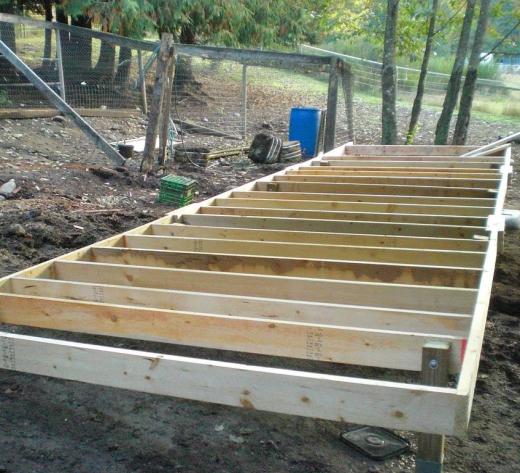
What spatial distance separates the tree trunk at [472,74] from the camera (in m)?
11.7

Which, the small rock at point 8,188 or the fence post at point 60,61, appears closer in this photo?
the small rock at point 8,188

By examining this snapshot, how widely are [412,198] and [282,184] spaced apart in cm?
143

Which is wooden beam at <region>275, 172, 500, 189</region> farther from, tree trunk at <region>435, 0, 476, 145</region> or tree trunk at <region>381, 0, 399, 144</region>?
tree trunk at <region>435, 0, 476, 145</region>

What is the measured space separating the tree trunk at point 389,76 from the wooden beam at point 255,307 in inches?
384

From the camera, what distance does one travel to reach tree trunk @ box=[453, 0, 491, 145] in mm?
11688

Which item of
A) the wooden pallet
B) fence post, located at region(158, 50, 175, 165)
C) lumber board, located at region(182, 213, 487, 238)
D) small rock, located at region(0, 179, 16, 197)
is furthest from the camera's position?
fence post, located at region(158, 50, 175, 165)

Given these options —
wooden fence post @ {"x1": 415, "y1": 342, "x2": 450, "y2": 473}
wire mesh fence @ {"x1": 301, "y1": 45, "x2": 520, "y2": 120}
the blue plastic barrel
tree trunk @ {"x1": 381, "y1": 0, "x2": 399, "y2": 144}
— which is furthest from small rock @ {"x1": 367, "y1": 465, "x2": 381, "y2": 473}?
wire mesh fence @ {"x1": 301, "y1": 45, "x2": 520, "y2": 120}

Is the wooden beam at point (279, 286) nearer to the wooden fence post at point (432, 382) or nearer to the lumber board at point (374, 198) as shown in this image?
the wooden fence post at point (432, 382)

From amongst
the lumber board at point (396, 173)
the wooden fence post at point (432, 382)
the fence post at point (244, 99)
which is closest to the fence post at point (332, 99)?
the fence post at point (244, 99)

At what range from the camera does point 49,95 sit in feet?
32.2

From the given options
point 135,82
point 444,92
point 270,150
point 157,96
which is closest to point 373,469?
point 157,96

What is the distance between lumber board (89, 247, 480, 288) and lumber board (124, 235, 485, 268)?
0.62 ft

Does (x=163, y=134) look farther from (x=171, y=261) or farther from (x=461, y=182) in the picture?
(x=171, y=261)

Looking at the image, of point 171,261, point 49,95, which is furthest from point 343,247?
point 49,95
